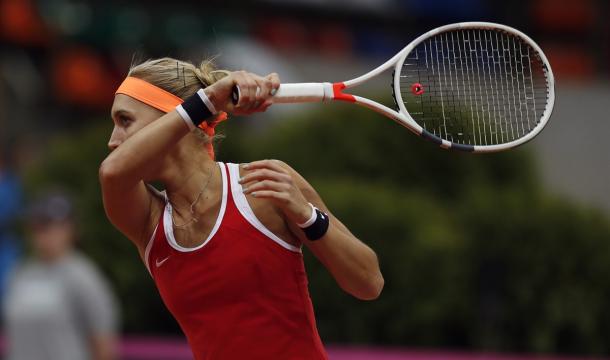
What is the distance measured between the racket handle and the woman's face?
0.35 m

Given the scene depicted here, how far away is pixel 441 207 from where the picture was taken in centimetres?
921

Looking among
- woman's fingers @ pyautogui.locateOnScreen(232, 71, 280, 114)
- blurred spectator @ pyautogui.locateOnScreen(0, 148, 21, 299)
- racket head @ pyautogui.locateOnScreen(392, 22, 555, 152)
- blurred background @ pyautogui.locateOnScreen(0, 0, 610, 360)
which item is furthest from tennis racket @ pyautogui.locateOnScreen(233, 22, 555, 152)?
blurred spectator @ pyautogui.locateOnScreen(0, 148, 21, 299)

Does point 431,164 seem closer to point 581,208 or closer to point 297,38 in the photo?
point 581,208

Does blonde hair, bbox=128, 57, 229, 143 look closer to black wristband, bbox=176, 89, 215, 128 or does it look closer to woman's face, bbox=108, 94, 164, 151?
woman's face, bbox=108, 94, 164, 151

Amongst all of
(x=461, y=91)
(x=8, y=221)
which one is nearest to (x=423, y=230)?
(x=8, y=221)

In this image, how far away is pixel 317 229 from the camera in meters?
3.47

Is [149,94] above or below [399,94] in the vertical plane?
below

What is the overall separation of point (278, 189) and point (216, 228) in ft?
0.99

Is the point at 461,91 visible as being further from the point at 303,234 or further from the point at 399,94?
the point at 303,234

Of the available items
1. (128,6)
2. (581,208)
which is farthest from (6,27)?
(581,208)

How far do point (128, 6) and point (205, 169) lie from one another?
14340 mm

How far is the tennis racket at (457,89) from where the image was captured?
3805mm

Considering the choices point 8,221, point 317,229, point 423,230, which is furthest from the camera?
point 8,221

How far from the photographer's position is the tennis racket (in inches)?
150
